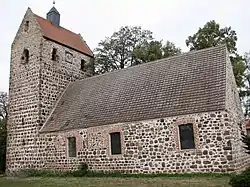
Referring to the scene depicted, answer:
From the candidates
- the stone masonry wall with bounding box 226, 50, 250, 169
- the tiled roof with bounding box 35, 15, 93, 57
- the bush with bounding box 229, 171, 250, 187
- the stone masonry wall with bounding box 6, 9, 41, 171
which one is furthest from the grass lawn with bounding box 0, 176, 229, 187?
the tiled roof with bounding box 35, 15, 93, 57

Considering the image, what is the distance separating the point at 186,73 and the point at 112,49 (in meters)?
12.9

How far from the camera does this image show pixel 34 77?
2194 centimetres

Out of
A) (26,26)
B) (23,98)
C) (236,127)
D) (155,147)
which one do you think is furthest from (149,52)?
(155,147)

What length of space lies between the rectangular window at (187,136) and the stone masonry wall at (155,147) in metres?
0.24

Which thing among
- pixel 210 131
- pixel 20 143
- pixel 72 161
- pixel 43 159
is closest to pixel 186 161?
pixel 210 131

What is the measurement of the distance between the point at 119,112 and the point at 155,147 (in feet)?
10.5

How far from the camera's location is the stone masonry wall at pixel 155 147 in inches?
538

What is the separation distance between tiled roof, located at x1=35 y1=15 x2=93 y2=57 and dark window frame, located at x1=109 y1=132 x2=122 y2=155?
10.7 m

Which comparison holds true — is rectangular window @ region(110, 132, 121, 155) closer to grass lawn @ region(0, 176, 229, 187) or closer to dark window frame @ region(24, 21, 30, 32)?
grass lawn @ region(0, 176, 229, 187)

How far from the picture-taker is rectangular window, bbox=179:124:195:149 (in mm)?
14464

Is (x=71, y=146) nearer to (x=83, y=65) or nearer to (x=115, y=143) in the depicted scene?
(x=115, y=143)

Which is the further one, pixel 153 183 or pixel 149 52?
pixel 149 52

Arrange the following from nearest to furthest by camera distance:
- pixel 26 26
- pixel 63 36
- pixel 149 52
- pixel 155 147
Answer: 1. pixel 155 147
2. pixel 26 26
3. pixel 63 36
4. pixel 149 52

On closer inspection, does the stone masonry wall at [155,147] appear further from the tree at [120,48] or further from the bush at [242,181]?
the tree at [120,48]
